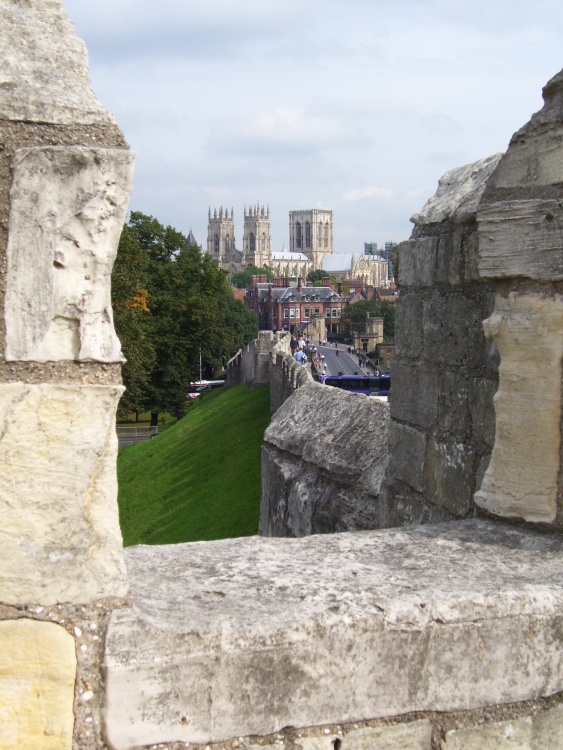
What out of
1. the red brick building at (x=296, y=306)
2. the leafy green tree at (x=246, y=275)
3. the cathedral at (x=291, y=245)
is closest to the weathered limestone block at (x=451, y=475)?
the red brick building at (x=296, y=306)

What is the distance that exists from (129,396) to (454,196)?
25.3 meters

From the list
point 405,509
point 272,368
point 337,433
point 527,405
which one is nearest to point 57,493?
point 527,405

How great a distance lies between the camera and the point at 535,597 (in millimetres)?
2371

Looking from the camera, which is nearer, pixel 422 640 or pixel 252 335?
pixel 422 640

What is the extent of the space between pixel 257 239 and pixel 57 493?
184m

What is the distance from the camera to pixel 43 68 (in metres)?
2.09

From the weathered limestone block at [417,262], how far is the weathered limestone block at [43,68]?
73.5 inches

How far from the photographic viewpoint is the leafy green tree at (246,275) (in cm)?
15925

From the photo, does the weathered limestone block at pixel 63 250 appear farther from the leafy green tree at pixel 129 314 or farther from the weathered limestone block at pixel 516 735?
the leafy green tree at pixel 129 314

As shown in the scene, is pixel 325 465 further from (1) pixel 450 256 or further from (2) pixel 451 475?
(1) pixel 450 256

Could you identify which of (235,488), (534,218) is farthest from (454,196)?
(235,488)

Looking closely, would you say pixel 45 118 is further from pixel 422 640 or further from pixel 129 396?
pixel 129 396

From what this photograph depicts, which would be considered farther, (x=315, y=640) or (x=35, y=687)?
(x=315, y=640)

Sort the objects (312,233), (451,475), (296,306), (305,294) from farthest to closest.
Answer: (312,233), (305,294), (296,306), (451,475)
